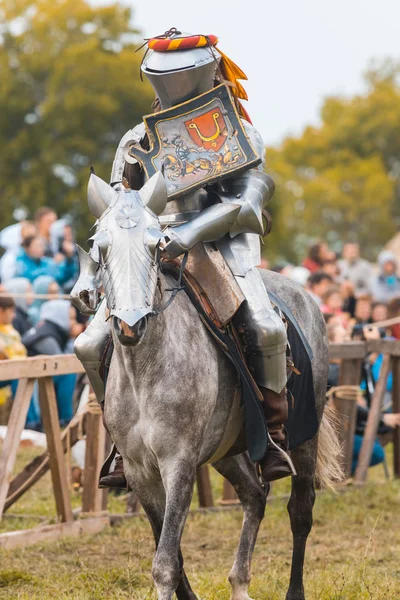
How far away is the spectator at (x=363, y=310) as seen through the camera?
1496cm

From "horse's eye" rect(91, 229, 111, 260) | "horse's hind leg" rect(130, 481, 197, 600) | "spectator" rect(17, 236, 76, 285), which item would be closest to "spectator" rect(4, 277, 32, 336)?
"spectator" rect(17, 236, 76, 285)

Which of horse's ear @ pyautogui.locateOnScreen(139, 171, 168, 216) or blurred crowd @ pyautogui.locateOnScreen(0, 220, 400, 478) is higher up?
horse's ear @ pyautogui.locateOnScreen(139, 171, 168, 216)

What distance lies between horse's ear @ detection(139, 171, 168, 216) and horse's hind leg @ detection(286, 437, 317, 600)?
229 cm

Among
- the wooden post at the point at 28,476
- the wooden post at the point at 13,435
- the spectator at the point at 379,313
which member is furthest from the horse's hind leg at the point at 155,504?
the spectator at the point at 379,313

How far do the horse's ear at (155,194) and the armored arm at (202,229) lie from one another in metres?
0.13

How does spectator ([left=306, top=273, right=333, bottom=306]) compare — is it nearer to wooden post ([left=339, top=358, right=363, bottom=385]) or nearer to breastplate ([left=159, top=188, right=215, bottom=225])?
wooden post ([left=339, top=358, right=363, bottom=385])

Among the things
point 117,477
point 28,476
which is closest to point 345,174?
point 28,476

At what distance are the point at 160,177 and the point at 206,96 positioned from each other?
889 millimetres

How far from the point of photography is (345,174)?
64438 mm

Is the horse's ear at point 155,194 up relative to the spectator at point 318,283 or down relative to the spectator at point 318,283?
up

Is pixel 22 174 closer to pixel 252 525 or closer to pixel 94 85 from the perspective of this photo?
pixel 94 85

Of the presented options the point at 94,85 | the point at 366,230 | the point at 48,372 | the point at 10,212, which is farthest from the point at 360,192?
the point at 48,372

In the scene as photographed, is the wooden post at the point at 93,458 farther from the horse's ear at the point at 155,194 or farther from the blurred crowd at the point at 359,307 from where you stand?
the horse's ear at the point at 155,194

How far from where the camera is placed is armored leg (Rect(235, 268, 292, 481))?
6.30 metres
